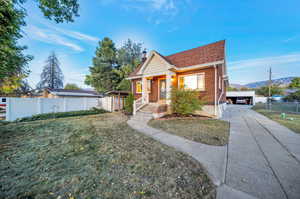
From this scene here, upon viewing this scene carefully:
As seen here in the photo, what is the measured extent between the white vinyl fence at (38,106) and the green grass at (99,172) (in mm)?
6756

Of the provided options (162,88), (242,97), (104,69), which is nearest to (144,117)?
(162,88)

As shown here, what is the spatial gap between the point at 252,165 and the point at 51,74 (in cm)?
4316

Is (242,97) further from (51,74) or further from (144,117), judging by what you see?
(51,74)

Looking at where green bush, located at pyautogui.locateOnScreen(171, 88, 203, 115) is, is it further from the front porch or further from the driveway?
the driveway

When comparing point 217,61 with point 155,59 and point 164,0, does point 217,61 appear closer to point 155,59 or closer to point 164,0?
point 155,59

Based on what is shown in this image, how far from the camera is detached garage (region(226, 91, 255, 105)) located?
2451 cm

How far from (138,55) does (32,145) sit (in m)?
21.8

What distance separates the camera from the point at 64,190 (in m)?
1.67

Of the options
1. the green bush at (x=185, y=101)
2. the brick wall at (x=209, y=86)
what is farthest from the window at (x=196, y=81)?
the green bush at (x=185, y=101)

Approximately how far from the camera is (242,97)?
26.3m

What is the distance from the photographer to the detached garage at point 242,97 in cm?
2451

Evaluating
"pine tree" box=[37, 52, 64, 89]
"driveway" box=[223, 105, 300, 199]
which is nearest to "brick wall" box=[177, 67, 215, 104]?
"driveway" box=[223, 105, 300, 199]

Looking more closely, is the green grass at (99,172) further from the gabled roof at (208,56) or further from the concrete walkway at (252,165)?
the gabled roof at (208,56)

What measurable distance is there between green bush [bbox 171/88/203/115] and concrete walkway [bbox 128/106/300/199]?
330 cm
